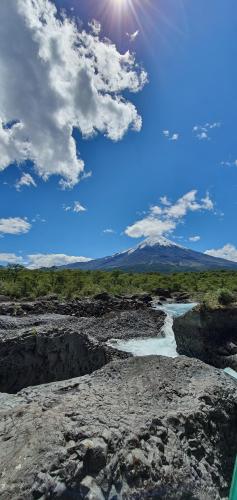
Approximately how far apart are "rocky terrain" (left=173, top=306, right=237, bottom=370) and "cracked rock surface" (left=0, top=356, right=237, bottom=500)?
34.7 ft

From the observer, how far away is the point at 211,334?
19.5 meters

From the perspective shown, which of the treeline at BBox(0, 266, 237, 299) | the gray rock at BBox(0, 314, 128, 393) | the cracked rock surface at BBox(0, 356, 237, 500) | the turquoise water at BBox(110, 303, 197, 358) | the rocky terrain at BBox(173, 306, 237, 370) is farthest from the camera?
the treeline at BBox(0, 266, 237, 299)

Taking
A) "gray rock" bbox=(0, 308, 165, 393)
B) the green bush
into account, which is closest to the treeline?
the green bush

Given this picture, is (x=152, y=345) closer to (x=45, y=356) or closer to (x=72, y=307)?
(x=45, y=356)

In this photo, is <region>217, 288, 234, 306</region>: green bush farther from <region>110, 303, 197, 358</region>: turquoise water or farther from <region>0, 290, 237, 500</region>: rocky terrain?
<region>0, 290, 237, 500</region>: rocky terrain

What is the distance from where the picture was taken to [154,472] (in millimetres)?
5289

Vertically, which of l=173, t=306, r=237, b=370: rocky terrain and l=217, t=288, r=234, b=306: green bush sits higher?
l=217, t=288, r=234, b=306: green bush

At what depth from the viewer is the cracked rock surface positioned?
4.73m

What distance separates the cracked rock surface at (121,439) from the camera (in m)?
4.73

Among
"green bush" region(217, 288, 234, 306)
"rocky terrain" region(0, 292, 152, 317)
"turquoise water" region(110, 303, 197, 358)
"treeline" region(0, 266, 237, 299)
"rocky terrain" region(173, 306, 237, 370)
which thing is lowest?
"turquoise water" region(110, 303, 197, 358)

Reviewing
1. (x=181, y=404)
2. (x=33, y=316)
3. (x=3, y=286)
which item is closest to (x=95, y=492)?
(x=181, y=404)

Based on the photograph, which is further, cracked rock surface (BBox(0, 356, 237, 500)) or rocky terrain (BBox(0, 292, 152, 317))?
rocky terrain (BBox(0, 292, 152, 317))

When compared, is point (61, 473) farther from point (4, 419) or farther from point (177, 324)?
A: point (177, 324)

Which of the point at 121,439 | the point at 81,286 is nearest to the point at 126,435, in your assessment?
the point at 121,439
